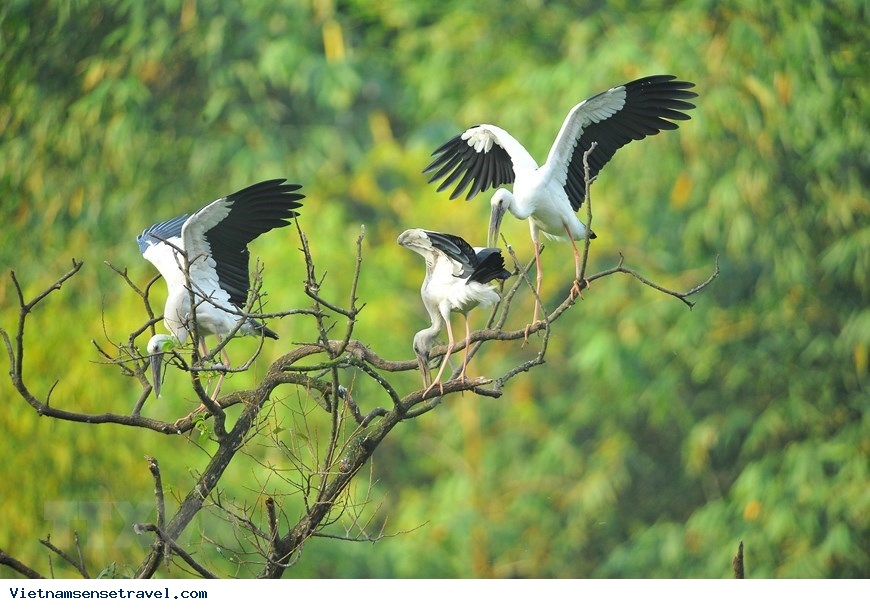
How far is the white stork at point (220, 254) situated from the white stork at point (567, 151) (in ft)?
2.56

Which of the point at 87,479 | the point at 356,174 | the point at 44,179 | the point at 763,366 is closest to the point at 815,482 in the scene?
the point at 763,366

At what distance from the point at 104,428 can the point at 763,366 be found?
4.28 metres

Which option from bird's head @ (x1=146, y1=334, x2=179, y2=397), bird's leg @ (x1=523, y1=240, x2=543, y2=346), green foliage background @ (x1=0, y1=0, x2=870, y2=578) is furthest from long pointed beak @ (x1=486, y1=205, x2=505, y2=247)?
green foliage background @ (x1=0, y1=0, x2=870, y2=578)

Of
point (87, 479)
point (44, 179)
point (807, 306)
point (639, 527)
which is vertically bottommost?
point (639, 527)

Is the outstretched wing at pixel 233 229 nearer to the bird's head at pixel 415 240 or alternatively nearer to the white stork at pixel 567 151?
the bird's head at pixel 415 240

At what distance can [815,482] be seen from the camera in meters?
7.94

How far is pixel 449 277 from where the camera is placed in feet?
13.0

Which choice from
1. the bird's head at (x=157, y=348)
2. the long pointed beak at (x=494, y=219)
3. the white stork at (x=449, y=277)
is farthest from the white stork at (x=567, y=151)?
the bird's head at (x=157, y=348)

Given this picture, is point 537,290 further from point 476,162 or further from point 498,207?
point 476,162

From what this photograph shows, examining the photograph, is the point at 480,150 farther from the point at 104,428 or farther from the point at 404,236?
the point at 104,428

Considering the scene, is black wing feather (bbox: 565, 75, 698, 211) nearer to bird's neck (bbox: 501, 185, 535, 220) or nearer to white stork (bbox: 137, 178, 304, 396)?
bird's neck (bbox: 501, 185, 535, 220)

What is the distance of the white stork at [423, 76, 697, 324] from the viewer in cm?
448

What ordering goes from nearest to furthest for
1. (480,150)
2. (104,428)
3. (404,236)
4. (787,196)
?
(404,236) → (480,150) → (104,428) → (787,196)

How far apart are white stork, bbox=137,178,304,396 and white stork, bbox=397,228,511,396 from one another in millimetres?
496
